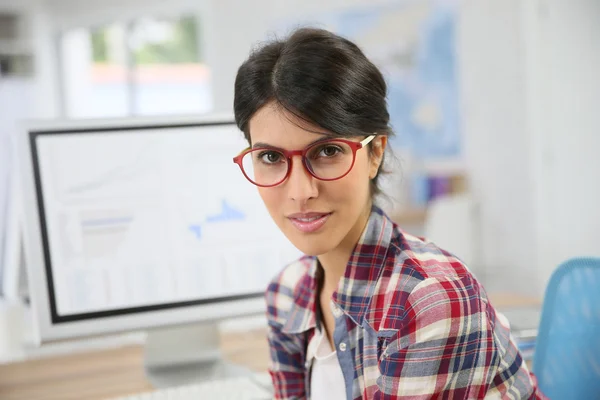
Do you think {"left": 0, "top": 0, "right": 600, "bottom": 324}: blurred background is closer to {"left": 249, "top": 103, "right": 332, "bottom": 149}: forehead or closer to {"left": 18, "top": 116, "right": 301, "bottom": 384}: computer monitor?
{"left": 18, "top": 116, "right": 301, "bottom": 384}: computer monitor

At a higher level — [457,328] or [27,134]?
[27,134]

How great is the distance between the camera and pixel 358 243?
0.95 m

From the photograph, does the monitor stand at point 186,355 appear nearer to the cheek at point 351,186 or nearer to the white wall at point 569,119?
the cheek at point 351,186

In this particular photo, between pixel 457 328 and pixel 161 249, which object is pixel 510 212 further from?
pixel 457 328

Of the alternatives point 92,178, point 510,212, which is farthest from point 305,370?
point 510,212

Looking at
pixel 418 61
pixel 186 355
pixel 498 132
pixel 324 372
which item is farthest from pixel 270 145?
pixel 418 61

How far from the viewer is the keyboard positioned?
1245 millimetres

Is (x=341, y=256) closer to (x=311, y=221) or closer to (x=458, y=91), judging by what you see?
(x=311, y=221)

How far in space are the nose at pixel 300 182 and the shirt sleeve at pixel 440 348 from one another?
0.18m

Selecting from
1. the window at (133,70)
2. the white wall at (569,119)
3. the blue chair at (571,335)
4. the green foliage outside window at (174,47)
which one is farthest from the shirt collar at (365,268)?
the green foliage outside window at (174,47)

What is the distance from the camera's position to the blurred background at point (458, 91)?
2963 millimetres

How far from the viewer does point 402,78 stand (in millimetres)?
4172

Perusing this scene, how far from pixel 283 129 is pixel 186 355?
80 cm

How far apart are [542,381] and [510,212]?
242 centimetres
